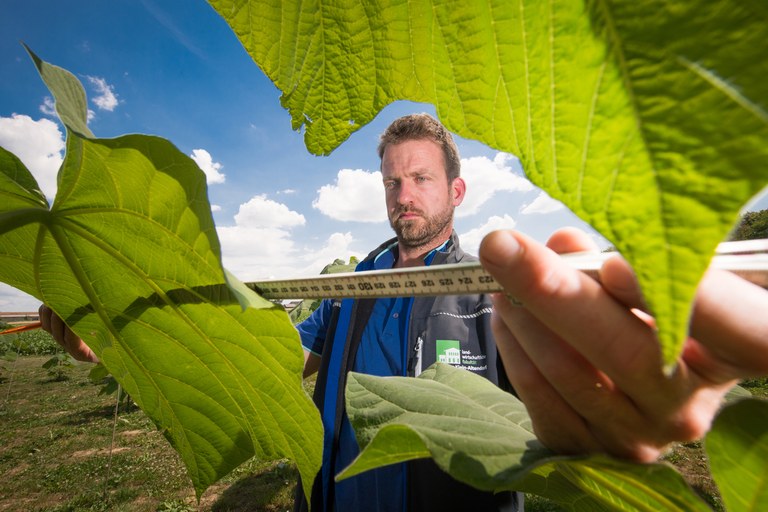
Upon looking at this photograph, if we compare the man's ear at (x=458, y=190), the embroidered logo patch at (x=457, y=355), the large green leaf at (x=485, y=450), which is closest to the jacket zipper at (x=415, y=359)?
the embroidered logo patch at (x=457, y=355)

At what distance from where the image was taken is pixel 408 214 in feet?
13.0

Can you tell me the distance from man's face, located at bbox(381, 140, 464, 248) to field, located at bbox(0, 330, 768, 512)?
3.20 meters

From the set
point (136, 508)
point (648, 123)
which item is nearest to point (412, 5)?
point (648, 123)

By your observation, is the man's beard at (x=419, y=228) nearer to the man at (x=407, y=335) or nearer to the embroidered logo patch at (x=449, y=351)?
the man at (x=407, y=335)

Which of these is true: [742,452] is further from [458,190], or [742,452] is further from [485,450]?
[458,190]

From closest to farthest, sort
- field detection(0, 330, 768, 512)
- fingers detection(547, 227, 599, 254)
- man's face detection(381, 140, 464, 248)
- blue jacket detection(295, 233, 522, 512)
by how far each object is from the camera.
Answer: fingers detection(547, 227, 599, 254) → blue jacket detection(295, 233, 522, 512) → man's face detection(381, 140, 464, 248) → field detection(0, 330, 768, 512)

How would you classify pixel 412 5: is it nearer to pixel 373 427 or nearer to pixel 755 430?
pixel 755 430

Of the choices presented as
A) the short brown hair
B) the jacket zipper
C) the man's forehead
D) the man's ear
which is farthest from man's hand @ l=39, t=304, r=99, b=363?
the man's ear

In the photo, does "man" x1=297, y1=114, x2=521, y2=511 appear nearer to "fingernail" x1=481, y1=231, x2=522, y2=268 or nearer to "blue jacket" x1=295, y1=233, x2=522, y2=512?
"blue jacket" x1=295, y1=233, x2=522, y2=512

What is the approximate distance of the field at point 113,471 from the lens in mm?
6715

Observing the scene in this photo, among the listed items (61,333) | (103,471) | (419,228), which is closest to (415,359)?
(419,228)

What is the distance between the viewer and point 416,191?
13.1ft

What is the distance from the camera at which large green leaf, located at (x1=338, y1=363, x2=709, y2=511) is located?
653 millimetres

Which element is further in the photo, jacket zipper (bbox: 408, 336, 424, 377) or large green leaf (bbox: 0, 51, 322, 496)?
jacket zipper (bbox: 408, 336, 424, 377)
